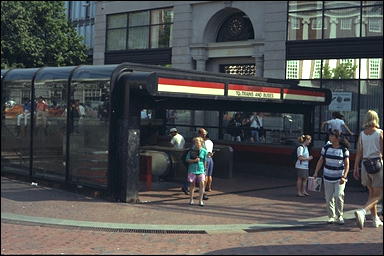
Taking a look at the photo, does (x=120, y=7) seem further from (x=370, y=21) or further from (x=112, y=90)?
(x=112, y=90)

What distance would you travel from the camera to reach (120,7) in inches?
1224

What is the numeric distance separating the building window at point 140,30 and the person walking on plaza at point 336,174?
2024 centimetres

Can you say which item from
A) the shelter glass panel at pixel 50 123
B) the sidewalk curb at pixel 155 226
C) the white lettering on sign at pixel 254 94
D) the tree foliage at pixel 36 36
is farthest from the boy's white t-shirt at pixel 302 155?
the tree foliage at pixel 36 36

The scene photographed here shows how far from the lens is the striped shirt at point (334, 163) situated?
363 inches

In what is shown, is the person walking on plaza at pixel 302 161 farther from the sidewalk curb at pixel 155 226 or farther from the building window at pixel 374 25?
the building window at pixel 374 25

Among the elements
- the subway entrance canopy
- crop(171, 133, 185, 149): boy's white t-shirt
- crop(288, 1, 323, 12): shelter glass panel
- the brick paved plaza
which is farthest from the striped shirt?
crop(288, 1, 323, 12): shelter glass panel

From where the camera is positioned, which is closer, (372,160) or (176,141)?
(372,160)

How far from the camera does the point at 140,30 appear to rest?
3000 cm

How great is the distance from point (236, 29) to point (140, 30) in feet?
19.2

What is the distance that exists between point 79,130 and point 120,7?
20.0 meters

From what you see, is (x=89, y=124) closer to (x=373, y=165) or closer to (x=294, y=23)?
(x=373, y=165)

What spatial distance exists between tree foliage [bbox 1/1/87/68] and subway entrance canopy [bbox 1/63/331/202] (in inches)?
455

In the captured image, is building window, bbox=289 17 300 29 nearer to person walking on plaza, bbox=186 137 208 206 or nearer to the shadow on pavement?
person walking on plaza, bbox=186 137 208 206

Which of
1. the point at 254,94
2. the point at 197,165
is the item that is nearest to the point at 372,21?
the point at 254,94
